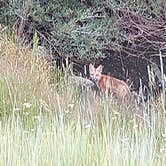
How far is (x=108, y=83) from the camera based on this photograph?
802 cm

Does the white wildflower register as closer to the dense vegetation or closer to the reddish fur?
the dense vegetation

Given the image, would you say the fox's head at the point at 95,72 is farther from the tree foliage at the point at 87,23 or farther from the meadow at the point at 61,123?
the meadow at the point at 61,123

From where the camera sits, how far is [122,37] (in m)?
8.42

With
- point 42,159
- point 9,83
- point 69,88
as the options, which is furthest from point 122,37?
point 42,159

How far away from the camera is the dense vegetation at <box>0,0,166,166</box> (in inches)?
148

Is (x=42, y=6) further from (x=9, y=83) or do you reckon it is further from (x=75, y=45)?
(x=9, y=83)

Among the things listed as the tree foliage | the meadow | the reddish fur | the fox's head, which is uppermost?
the tree foliage

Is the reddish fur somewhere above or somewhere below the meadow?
above

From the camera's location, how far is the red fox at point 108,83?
764 centimetres

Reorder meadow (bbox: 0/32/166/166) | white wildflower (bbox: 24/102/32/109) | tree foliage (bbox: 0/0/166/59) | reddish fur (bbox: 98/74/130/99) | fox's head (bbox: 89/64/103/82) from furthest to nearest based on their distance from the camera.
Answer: fox's head (bbox: 89/64/103/82) < tree foliage (bbox: 0/0/166/59) < reddish fur (bbox: 98/74/130/99) < white wildflower (bbox: 24/102/32/109) < meadow (bbox: 0/32/166/166)

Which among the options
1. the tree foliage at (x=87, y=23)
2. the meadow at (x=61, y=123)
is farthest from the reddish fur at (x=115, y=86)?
the meadow at (x=61, y=123)

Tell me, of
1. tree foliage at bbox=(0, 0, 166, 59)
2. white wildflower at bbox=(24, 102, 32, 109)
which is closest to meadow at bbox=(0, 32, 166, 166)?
white wildflower at bbox=(24, 102, 32, 109)

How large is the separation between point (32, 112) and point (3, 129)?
4.11 ft

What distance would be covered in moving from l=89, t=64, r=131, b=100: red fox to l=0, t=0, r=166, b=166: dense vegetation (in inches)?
11.6
